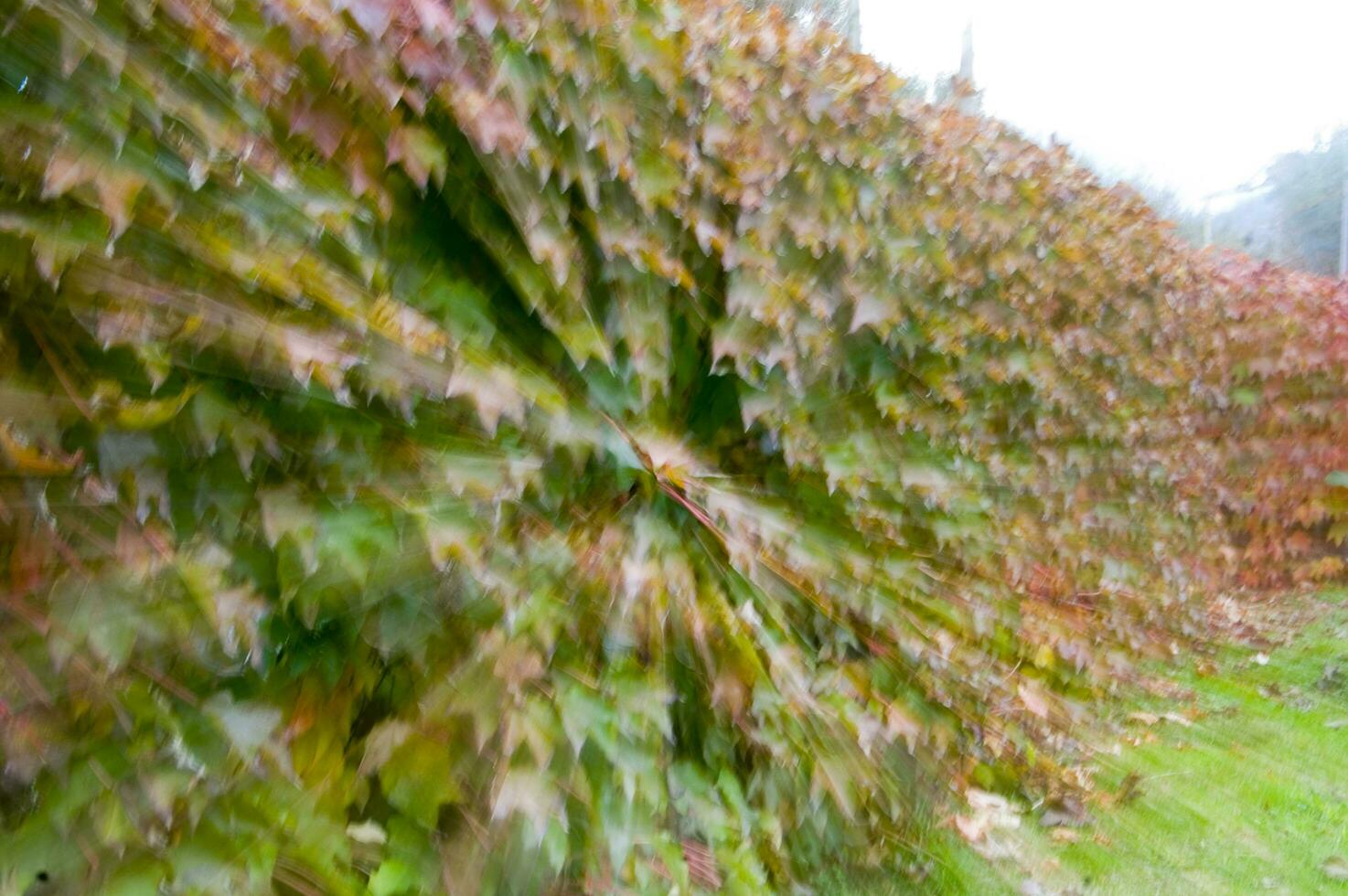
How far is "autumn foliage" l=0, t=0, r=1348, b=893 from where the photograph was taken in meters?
1.26

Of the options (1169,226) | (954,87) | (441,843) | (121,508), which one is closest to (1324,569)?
(1169,226)

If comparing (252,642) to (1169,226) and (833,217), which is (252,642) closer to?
(833,217)

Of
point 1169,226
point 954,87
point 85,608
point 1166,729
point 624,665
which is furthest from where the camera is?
point 1169,226

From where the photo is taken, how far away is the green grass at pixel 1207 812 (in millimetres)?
2848

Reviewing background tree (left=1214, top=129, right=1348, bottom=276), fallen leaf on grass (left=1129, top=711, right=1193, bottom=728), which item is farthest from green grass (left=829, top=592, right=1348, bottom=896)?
background tree (left=1214, top=129, right=1348, bottom=276)

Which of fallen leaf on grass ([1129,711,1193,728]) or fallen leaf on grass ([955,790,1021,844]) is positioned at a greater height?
fallen leaf on grass ([1129,711,1193,728])

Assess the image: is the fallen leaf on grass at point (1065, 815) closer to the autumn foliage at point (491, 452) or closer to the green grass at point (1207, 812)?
the green grass at point (1207, 812)

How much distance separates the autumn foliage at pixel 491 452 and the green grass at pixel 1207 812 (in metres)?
0.29

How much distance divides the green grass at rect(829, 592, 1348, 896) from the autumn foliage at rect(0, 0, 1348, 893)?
0.29m

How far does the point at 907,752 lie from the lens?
2.76m

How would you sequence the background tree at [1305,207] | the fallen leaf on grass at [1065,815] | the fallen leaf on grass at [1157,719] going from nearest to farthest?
the fallen leaf on grass at [1065,815]
the fallen leaf on grass at [1157,719]
the background tree at [1305,207]

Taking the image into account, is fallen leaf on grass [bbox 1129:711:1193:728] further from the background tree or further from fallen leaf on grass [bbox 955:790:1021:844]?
the background tree

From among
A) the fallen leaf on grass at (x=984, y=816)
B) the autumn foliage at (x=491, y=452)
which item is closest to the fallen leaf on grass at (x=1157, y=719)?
the autumn foliage at (x=491, y=452)

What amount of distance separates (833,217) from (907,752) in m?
1.63
